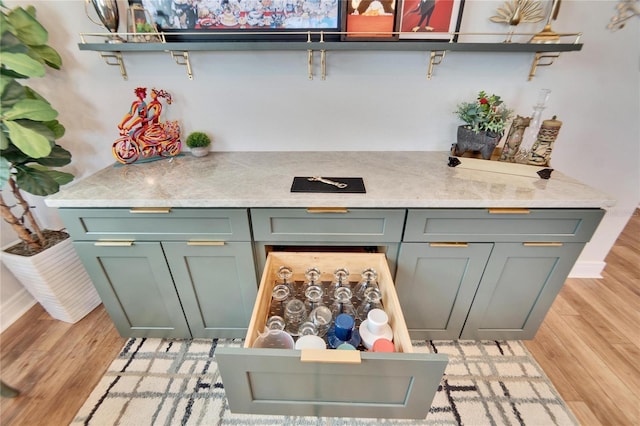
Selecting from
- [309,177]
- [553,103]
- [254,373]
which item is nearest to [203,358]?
[254,373]

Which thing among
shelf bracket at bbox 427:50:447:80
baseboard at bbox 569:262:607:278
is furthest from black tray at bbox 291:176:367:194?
baseboard at bbox 569:262:607:278

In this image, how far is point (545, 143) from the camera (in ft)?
4.12

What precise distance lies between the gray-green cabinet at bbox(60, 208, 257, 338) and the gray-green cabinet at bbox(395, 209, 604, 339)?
28.8 inches

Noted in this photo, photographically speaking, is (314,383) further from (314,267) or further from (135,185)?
(135,185)

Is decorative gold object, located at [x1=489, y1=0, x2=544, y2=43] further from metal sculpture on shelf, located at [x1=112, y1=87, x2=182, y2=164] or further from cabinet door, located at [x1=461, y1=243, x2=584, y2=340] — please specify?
metal sculpture on shelf, located at [x1=112, y1=87, x2=182, y2=164]

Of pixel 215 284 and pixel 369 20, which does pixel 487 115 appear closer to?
A: pixel 369 20

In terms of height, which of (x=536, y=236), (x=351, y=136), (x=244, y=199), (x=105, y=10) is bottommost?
(x=536, y=236)

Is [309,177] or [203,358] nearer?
[309,177]

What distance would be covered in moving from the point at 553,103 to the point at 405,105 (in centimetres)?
77

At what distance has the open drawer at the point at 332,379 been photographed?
77 centimetres

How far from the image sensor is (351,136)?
1.58 metres

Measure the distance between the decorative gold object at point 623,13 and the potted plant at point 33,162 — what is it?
2472 mm

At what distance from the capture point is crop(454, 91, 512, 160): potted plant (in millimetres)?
1275

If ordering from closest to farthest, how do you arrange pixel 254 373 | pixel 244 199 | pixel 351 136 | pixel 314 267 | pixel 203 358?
1. pixel 254 373
2. pixel 244 199
3. pixel 314 267
4. pixel 203 358
5. pixel 351 136
